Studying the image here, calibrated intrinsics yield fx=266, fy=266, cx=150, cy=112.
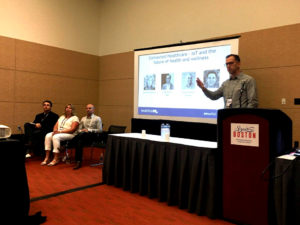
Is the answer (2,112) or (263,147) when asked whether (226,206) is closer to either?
(263,147)

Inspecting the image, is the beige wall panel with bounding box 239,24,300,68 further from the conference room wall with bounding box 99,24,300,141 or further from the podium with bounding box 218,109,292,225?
the podium with bounding box 218,109,292,225

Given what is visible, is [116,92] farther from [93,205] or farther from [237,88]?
[93,205]

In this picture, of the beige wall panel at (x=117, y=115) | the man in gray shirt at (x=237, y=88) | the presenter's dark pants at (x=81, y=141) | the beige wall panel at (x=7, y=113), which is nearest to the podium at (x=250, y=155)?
the man in gray shirt at (x=237, y=88)

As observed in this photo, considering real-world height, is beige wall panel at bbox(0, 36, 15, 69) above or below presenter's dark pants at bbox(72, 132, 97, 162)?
above

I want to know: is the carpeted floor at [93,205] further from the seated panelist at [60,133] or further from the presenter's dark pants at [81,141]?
the seated panelist at [60,133]

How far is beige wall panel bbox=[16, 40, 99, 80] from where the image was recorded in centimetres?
582

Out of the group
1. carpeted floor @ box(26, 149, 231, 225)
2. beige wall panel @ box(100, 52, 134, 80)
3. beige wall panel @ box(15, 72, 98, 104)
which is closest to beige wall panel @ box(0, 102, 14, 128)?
beige wall panel @ box(15, 72, 98, 104)

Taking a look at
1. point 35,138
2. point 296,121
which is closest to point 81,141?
point 35,138

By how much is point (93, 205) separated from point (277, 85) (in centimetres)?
338

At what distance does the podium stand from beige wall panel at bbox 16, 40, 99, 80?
16.1 ft

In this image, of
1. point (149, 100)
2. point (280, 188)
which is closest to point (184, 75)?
point (149, 100)

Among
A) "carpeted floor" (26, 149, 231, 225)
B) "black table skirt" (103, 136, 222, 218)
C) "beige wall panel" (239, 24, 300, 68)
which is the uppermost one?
"beige wall panel" (239, 24, 300, 68)

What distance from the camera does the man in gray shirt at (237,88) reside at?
332 cm

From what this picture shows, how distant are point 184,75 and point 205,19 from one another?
1312 millimetres
